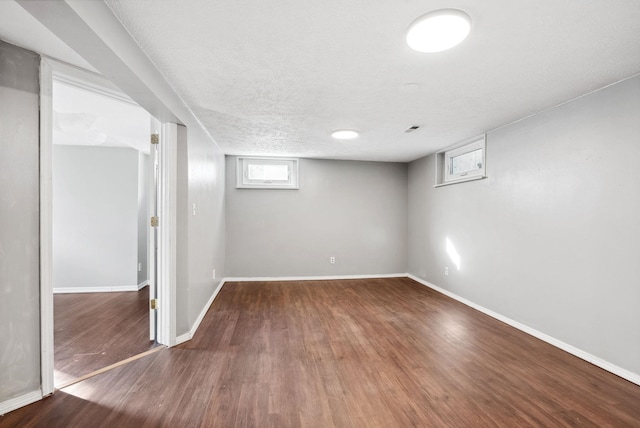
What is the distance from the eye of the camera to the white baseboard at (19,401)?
1.56 m

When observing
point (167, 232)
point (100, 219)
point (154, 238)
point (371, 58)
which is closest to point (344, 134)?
point (371, 58)

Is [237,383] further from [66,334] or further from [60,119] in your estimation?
[60,119]

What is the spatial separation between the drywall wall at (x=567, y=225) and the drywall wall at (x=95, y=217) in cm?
495

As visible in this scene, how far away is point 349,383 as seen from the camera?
6.31ft

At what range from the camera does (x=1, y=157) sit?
1.52 metres

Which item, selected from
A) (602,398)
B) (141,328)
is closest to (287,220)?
(141,328)

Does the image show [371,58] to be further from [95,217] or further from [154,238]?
[95,217]

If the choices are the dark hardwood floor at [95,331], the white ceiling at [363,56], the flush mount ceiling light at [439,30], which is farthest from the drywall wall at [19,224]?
the flush mount ceiling light at [439,30]

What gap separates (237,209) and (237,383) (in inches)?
129

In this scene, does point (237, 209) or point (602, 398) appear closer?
point (602, 398)

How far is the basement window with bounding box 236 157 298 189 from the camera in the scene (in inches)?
190

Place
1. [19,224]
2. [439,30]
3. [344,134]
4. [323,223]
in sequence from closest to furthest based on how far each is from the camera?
[439,30], [19,224], [344,134], [323,223]

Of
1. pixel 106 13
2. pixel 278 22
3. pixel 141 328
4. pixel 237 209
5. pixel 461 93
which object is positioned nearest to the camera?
pixel 106 13

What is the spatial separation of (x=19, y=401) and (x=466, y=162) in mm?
4882
